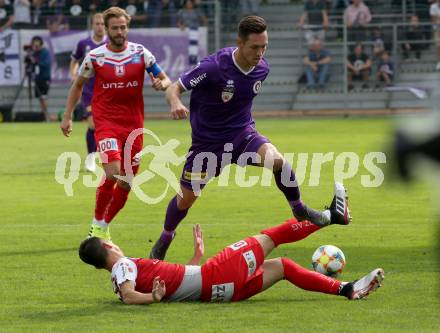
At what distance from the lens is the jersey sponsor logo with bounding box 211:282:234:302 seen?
7.39m

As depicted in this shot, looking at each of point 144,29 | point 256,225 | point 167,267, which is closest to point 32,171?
point 256,225

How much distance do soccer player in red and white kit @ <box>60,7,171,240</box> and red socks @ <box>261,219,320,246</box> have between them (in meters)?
2.50

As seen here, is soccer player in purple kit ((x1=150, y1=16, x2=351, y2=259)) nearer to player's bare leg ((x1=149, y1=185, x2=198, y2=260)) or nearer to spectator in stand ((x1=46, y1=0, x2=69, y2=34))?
player's bare leg ((x1=149, y1=185, x2=198, y2=260))

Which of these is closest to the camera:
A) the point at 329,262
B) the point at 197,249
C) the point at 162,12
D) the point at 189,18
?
the point at 197,249

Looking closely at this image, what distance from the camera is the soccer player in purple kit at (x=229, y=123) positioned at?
8.86m

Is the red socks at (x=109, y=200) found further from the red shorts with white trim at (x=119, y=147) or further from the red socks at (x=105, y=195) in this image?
the red shorts with white trim at (x=119, y=147)

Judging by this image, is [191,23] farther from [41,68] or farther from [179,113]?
[179,113]

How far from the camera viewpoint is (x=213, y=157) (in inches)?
364

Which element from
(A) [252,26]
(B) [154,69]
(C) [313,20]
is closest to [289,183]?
(A) [252,26]

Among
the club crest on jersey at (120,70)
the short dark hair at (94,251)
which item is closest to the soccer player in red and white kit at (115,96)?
the club crest on jersey at (120,70)

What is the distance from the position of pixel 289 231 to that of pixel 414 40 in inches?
1003

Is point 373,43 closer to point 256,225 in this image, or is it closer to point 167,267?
point 256,225

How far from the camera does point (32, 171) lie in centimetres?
1880

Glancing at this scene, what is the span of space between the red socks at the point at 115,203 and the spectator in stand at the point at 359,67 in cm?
2302
